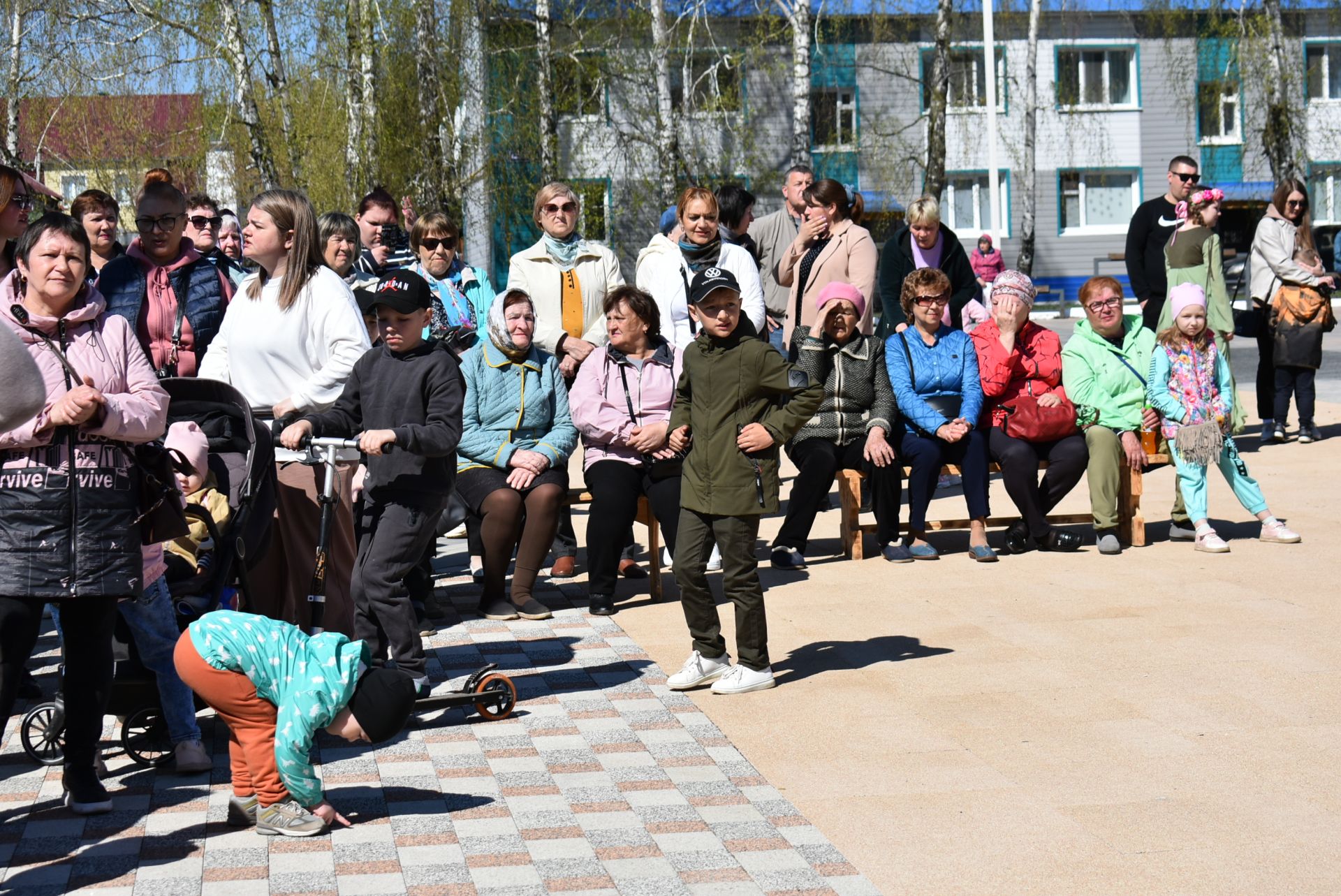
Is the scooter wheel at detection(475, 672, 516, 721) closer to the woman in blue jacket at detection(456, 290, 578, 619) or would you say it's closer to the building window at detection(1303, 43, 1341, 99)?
the woman in blue jacket at detection(456, 290, 578, 619)

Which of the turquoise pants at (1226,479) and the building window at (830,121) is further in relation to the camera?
the building window at (830,121)

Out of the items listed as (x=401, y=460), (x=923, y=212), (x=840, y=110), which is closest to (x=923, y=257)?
(x=923, y=212)

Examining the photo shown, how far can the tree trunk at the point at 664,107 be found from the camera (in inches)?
1259

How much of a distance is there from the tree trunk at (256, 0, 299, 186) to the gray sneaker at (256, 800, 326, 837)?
17.9 m

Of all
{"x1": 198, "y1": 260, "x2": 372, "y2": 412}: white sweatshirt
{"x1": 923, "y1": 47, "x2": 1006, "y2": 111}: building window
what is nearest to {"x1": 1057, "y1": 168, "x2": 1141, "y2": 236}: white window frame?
{"x1": 923, "y1": 47, "x2": 1006, "y2": 111}: building window

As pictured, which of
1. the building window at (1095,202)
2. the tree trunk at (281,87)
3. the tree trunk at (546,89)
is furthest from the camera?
the building window at (1095,202)

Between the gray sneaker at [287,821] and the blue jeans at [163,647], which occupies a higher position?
the blue jeans at [163,647]

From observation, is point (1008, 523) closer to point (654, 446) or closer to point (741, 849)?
point (654, 446)

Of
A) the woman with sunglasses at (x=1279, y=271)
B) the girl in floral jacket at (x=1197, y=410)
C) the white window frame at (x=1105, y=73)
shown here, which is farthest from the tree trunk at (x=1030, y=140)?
the girl in floral jacket at (x=1197, y=410)

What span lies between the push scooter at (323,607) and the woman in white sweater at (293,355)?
0.43 meters

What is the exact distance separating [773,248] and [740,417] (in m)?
5.04

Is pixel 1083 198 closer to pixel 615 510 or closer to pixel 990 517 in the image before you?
pixel 990 517

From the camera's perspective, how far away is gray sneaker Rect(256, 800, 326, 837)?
16.1 feet

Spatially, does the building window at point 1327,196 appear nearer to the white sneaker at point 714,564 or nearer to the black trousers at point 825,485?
the black trousers at point 825,485
